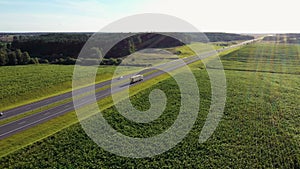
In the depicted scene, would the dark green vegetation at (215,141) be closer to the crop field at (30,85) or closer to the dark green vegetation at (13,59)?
the crop field at (30,85)

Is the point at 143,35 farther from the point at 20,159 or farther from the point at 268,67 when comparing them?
the point at 20,159

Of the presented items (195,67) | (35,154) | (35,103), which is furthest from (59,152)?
(195,67)

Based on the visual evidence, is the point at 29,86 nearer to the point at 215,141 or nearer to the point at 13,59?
the point at 215,141

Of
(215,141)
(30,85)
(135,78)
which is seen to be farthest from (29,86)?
(215,141)

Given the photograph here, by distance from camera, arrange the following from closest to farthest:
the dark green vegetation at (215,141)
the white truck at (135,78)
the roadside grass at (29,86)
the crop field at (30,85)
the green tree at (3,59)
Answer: the dark green vegetation at (215,141) < the roadside grass at (29,86) < the crop field at (30,85) < the white truck at (135,78) < the green tree at (3,59)

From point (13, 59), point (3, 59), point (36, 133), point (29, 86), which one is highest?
point (3, 59)

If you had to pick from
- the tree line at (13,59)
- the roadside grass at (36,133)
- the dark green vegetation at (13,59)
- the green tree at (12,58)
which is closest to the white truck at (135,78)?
the roadside grass at (36,133)

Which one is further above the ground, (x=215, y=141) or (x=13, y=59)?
(x=13, y=59)

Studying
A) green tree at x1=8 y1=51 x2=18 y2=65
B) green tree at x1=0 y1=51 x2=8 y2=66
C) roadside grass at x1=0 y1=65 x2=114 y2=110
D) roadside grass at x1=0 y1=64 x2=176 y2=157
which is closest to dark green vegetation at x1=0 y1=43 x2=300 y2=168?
roadside grass at x1=0 y1=64 x2=176 y2=157
